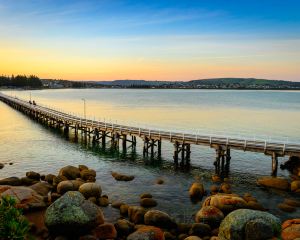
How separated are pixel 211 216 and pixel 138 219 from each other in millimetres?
4507

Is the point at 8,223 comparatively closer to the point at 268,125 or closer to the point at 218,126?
the point at 218,126

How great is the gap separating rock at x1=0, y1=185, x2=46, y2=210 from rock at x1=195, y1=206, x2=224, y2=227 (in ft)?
35.7

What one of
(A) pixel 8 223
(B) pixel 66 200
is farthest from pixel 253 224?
(A) pixel 8 223

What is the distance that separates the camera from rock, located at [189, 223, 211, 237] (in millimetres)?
20703

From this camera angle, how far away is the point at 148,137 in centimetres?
4488

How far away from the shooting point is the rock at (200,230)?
20.7 meters

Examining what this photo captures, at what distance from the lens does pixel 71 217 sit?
65.8ft

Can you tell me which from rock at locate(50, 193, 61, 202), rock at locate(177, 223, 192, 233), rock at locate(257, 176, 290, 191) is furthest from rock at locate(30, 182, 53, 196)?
rock at locate(257, 176, 290, 191)

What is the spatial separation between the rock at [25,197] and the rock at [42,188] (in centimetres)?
191

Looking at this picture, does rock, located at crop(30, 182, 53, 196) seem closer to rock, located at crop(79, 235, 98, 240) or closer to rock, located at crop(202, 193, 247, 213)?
rock, located at crop(79, 235, 98, 240)

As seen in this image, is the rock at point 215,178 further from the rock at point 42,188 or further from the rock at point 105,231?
the rock at point 105,231

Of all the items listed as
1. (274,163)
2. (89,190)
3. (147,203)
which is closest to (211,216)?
(147,203)

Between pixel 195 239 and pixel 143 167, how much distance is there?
68.6 feet

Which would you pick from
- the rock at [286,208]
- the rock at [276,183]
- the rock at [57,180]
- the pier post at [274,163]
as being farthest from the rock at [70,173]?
the pier post at [274,163]
